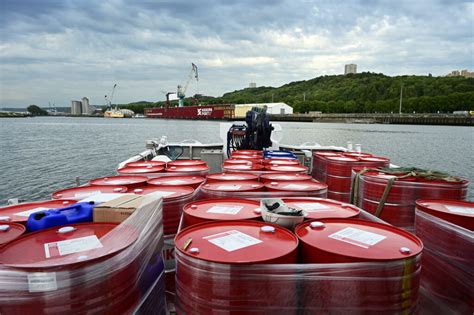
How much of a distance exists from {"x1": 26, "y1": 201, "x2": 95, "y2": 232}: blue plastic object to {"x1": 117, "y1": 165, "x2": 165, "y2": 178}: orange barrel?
2090 mm

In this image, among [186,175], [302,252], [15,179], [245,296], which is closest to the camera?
[245,296]

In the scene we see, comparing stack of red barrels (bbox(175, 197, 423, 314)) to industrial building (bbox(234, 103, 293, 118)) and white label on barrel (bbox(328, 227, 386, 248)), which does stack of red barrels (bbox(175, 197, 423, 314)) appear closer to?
white label on barrel (bbox(328, 227, 386, 248))

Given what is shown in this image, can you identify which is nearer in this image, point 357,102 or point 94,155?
point 94,155

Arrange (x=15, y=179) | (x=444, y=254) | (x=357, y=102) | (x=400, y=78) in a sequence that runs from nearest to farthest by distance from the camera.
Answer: (x=444, y=254) → (x=15, y=179) → (x=357, y=102) → (x=400, y=78)

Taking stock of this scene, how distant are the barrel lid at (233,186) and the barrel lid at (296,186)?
17 cm

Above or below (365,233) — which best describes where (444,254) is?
below

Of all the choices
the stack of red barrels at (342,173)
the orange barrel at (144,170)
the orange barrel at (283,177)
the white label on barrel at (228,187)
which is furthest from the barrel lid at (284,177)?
the orange barrel at (144,170)

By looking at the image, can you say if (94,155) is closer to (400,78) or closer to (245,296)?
(245,296)

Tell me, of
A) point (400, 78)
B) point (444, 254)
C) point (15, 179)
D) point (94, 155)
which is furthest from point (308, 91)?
point (444, 254)

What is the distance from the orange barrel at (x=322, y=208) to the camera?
2.85m

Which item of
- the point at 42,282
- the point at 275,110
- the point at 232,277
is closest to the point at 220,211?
the point at 232,277

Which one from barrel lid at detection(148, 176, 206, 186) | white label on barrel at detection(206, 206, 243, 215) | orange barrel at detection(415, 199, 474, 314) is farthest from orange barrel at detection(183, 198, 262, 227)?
orange barrel at detection(415, 199, 474, 314)

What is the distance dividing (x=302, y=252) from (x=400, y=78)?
129m

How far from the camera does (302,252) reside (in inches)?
84.7
